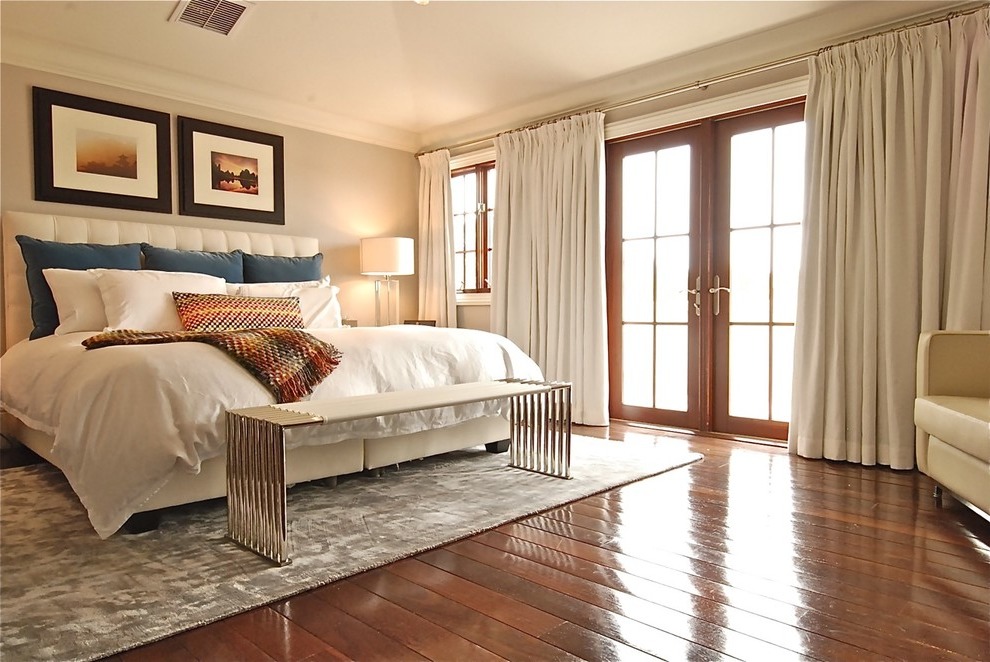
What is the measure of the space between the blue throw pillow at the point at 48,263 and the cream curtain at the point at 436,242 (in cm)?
253

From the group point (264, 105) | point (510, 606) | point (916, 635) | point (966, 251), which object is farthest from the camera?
point (264, 105)

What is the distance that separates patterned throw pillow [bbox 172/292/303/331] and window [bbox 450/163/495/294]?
2.14 metres

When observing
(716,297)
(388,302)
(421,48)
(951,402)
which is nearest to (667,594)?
(951,402)

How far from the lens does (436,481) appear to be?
3062 mm

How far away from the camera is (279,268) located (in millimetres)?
4559

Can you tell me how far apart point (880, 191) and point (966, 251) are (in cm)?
50

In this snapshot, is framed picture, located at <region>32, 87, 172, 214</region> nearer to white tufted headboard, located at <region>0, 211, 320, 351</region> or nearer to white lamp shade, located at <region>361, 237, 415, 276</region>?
white tufted headboard, located at <region>0, 211, 320, 351</region>

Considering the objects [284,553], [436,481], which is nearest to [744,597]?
[284,553]

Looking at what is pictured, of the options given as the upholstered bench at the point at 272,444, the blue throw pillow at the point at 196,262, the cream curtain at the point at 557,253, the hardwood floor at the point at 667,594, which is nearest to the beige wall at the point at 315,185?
the blue throw pillow at the point at 196,262

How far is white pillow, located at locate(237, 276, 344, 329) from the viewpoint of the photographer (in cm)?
410

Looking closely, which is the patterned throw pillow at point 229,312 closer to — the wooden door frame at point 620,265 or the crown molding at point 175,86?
the crown molding at point 175,86

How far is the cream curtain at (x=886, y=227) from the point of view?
10.0ft

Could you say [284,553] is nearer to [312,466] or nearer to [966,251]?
[312,466]

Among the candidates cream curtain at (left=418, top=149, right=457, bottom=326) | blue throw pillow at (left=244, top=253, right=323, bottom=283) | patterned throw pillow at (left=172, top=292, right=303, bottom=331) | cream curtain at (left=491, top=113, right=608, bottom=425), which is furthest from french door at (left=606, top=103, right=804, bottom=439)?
patterned throw pillow at (left=172, top=292, right=303, bottom=331)
